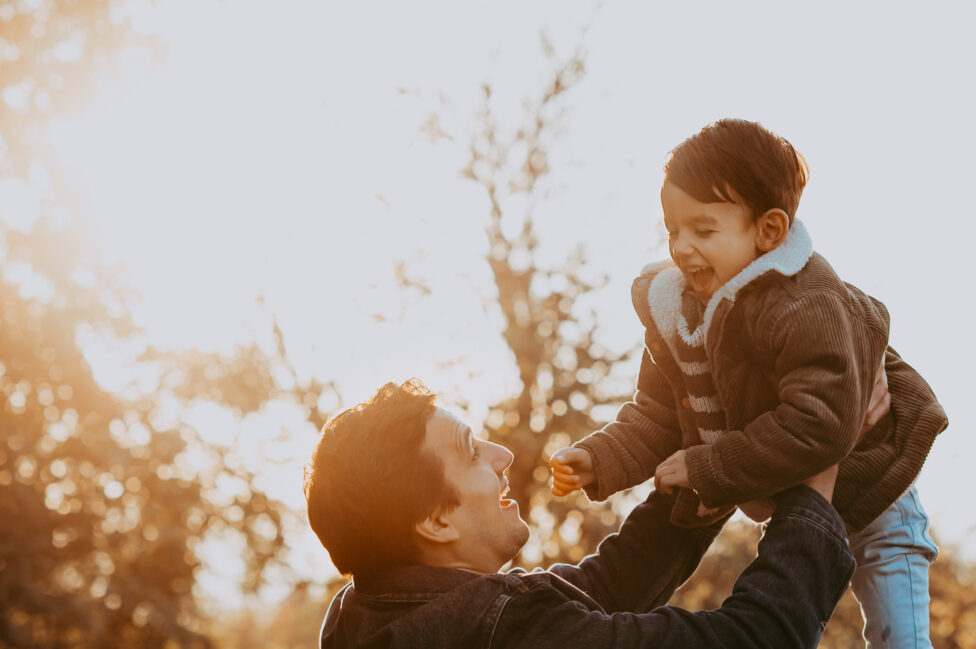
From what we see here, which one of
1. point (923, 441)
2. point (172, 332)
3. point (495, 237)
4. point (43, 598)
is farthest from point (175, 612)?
point (923, 441)

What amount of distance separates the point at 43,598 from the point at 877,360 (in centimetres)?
1023

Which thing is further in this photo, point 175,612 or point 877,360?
point 175,612

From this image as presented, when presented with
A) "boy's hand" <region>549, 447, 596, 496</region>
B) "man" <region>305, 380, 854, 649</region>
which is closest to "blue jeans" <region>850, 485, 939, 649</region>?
"man" <region>305, 380, 854, 649</region>

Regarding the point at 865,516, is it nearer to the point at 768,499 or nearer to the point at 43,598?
the point at 768,499

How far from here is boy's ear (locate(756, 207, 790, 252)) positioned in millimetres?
2006

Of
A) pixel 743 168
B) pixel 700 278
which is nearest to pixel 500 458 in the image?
pixel 700 278

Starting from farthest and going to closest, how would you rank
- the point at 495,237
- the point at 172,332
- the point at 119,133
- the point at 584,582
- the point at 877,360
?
the point at 119,133 < the point at 172,332 < the point at 495,237 < the point at 584,582 < the point at 877,360

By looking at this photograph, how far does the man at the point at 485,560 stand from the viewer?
1900mm

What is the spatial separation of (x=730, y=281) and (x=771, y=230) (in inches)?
5.4

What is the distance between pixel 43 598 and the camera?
10.3m

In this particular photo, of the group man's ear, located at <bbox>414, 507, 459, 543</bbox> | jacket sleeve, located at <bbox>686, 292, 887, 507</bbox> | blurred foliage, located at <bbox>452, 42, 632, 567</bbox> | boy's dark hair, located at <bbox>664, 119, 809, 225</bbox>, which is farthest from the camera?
blurred foliage, located at <bbox>452, 42, 632, 567</bbox>

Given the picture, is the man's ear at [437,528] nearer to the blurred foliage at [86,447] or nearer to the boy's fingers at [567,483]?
the boy's fingers at [567,483]

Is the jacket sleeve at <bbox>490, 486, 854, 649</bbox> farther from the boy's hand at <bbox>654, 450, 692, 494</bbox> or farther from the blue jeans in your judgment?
the blue jeans

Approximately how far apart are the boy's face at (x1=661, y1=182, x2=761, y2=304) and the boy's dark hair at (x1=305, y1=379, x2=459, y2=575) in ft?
2.25
